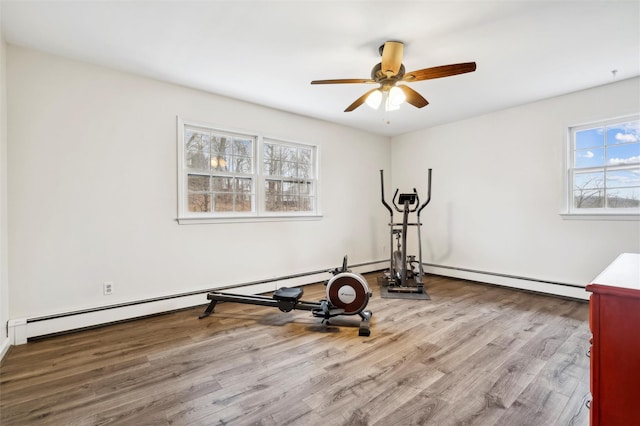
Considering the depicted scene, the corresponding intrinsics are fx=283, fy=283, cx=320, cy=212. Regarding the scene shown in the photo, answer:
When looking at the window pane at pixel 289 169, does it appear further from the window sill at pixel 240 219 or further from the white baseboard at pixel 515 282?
the white baseboard at pixel 515 282

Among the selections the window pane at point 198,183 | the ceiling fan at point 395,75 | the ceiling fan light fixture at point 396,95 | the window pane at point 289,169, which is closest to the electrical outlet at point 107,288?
the window pane at point 198,183

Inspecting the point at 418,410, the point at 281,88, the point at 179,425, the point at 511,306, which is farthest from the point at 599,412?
the point at 281,88

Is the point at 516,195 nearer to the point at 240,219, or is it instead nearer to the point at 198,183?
the point at 240,219

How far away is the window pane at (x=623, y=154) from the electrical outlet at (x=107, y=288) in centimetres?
606

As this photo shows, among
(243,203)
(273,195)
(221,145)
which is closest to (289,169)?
(273,195)

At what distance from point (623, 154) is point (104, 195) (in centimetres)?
604

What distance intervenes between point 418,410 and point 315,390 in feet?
2.13

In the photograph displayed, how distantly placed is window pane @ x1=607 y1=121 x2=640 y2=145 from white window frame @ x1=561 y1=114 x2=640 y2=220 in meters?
0.06

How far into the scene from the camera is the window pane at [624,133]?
342 centimetres

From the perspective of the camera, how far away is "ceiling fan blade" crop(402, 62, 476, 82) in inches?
86.3

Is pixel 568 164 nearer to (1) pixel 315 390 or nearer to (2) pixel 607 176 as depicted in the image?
(2) pixel 607 176

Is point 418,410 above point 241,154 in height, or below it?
below

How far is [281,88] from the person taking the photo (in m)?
3.54

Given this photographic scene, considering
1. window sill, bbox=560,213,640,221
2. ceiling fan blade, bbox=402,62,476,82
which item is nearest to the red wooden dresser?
ceiling fan blade, bbox=402,62,476,82
